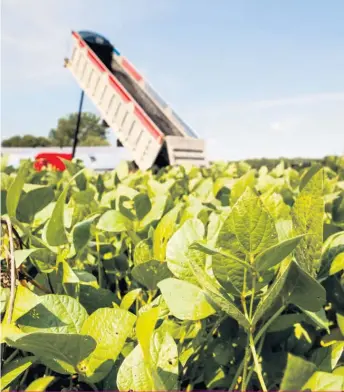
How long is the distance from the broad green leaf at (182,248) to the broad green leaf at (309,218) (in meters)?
0.16

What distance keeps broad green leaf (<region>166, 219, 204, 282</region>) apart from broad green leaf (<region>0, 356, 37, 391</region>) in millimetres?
232

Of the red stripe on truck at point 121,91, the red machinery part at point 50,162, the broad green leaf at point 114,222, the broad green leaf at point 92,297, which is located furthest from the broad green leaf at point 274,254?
the red stripe on truck at point 121,91

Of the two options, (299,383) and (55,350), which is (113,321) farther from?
(299,383)

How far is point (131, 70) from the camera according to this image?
15602 millimetres

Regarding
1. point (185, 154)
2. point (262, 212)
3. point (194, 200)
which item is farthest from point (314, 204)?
point (185, 154)

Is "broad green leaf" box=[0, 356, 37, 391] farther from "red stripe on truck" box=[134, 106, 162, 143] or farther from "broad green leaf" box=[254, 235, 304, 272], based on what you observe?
"red stripe on truck" box=[134, 106, 162, 143]

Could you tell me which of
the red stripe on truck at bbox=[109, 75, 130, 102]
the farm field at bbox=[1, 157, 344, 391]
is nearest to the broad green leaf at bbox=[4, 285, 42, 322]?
the farm field at bbox=[1, 157, 344, 391]

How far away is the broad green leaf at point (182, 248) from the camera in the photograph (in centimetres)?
75

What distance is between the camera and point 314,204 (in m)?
0.64

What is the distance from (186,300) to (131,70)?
1551 cm

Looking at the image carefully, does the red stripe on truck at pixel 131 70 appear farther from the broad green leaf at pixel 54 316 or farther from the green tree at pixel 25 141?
the green tree at pixel 25 141

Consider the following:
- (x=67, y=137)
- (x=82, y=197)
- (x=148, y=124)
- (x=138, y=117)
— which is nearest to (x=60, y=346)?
(x=82, y=197)

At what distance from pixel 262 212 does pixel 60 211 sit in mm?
405

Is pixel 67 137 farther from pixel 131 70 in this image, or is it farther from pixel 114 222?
pixel 114 222
